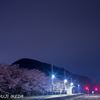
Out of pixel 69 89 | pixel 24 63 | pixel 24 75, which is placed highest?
pixel 24 63

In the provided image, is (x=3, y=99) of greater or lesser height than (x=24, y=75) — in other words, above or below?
below

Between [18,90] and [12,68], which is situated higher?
[12,68]

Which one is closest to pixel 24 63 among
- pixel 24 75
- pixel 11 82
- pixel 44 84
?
pixel 44 84

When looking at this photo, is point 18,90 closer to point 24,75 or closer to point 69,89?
point 24,75

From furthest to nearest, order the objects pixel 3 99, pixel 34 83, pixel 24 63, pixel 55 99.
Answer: pixel 24 63
pixel 34 83
pixel 55 99
pixel 3 99

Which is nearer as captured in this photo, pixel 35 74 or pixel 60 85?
pixel 35 74

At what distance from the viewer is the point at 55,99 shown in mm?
33656

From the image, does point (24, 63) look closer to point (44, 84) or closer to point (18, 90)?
point (44, 84)

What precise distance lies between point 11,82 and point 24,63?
164985 millimetres

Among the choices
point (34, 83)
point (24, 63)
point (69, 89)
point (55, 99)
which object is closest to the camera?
point (55, 99)

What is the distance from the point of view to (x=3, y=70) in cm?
3167

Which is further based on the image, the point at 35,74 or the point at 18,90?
the point at 35,74

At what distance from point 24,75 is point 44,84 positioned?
18.9 meters

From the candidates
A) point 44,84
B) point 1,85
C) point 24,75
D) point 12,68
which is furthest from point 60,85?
point 1,85
